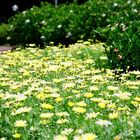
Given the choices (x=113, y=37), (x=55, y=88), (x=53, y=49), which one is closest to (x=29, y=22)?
(x=53, y=49)

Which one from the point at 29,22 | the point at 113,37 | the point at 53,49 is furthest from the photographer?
the point at 29,22

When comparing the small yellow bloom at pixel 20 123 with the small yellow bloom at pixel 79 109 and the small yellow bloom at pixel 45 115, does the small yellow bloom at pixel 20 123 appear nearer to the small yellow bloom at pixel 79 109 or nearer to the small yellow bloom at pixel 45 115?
the small yellow bloom at pixel 45 115

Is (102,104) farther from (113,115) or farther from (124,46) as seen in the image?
(124,46)

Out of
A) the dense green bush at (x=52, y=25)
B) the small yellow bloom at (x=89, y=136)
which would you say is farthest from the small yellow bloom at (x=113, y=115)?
the dense green bush at (x=52, y=25)

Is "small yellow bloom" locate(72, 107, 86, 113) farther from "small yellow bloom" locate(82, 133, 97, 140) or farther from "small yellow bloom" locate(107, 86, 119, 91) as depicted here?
"small yellow bloom" locate(107, 86, 119, 91)

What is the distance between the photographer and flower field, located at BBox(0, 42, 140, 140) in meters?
3.42

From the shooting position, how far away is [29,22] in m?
12.9

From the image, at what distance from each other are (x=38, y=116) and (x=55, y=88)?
867 millimetres

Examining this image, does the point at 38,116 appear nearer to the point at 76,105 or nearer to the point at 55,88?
the point at 76,105

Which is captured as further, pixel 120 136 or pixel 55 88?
pixel 55 88

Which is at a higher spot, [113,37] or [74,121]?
[113,37]

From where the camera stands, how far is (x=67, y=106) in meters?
4.10

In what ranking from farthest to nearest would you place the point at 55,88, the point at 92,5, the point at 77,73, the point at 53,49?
the point at 92,5 → the point at 53,49 → the point at 77,73 → the point at 55,88

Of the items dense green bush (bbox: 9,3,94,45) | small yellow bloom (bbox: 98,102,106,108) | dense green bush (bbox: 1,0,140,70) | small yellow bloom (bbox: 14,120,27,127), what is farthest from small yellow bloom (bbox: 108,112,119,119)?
dense green bush (bbox: 9,3,94,45)
